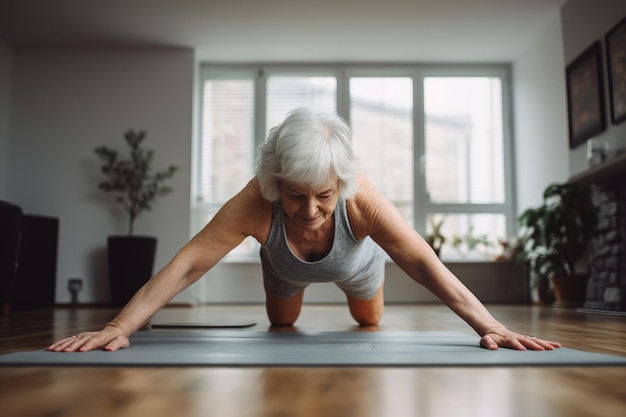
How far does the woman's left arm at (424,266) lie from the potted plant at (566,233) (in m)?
3.26

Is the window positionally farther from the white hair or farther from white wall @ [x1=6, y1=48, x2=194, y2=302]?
the white hair

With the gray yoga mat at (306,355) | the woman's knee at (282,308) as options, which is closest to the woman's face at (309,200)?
the gray yoga mat at (306,355)

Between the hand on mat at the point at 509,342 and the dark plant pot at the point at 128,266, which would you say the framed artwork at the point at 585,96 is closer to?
the hand on mat at the point at 509,342

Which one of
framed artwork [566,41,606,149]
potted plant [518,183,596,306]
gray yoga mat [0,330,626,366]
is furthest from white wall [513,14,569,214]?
gray yoga mat [0,330,626,366]

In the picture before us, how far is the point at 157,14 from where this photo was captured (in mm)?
5055

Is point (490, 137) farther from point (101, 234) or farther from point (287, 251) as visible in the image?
point (287, 251)

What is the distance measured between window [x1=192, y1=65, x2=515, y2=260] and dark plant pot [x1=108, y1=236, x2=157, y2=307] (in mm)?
1080

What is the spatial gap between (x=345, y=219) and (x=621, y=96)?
297cm

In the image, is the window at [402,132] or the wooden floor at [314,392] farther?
the window at [402,132]

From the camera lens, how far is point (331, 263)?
6.00 ft

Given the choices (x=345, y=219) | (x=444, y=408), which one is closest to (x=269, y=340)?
(x=345, y=219)

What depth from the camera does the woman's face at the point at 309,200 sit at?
1431 mm

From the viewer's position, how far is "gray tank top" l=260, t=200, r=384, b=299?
1.73 metres

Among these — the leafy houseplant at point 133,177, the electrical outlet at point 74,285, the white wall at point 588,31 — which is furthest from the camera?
the electrical outlet at point 74,285
